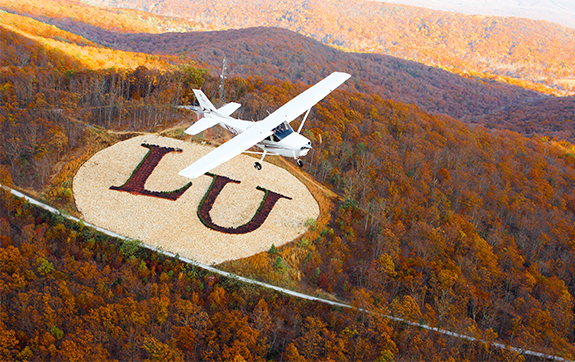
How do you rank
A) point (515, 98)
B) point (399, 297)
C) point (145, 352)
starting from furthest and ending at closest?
1. point (515, 98)
2. point (399, 297)
3. point (145, 352)

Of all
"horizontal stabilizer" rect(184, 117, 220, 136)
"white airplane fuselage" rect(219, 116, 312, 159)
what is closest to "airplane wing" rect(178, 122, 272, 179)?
"white airplane fuselage" rect(219, 116, 312, 159)

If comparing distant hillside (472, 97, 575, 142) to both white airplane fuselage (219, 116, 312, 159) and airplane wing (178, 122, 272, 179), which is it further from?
airplane wing (178, 122, 272, 179)

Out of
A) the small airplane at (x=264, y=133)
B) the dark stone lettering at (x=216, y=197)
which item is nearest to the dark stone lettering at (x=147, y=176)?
the dark stone lettering at (x=216, y=197)

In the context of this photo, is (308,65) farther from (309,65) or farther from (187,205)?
(187,205)

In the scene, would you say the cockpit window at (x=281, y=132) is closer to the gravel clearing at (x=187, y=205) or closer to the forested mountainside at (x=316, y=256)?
the gravel clearing at (x=187, y=205)

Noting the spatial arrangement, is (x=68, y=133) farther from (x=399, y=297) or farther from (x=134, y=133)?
(x=399, y=297)

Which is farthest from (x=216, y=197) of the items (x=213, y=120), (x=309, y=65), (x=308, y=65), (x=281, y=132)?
(x=309, y=65)

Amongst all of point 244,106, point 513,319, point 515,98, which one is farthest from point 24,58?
point 515,98

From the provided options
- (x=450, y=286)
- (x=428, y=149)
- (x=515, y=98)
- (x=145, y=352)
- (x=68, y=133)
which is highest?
(x=515, y=98)
